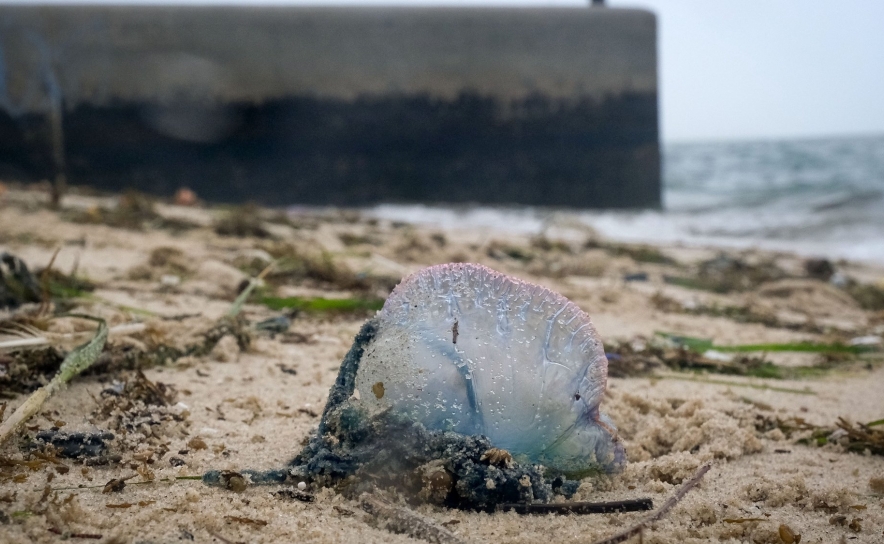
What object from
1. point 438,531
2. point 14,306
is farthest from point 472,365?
point 14,306

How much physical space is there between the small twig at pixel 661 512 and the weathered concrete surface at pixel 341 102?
26.7 ft

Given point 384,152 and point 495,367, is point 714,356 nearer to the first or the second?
point 495,367

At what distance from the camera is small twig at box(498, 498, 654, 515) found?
1.27 meters

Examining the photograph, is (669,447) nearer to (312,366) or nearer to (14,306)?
(312,366)

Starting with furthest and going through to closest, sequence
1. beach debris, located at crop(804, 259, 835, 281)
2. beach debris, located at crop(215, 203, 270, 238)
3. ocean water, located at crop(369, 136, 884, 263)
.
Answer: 1. ocean water, located at crop(369, 136, 884, 263)
2. beach debris, located at crop(804, 259, 835, 281)
3. beach debris, located at crop(215, 203, 270, 238)

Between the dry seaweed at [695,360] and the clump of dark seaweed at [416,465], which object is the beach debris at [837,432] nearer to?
the dry seaweed at [695,360]

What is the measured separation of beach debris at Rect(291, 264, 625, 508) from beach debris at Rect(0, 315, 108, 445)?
54 centimetres

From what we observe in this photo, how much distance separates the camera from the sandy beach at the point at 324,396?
123 cm

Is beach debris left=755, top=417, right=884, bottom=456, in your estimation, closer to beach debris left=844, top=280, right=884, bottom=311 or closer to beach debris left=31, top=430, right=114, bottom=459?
beach debris left=31, top=430, right=114, bottom=459

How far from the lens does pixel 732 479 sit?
1.51 m

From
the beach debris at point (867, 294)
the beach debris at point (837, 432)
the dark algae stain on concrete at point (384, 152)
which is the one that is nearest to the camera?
the beach debris at point (837, 432)

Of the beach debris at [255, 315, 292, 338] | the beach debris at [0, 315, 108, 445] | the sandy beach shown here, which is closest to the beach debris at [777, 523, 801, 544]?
the sandy beach

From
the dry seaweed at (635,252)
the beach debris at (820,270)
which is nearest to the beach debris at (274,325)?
the dry seaweed at (635,252)

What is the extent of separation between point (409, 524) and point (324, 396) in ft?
2.35
